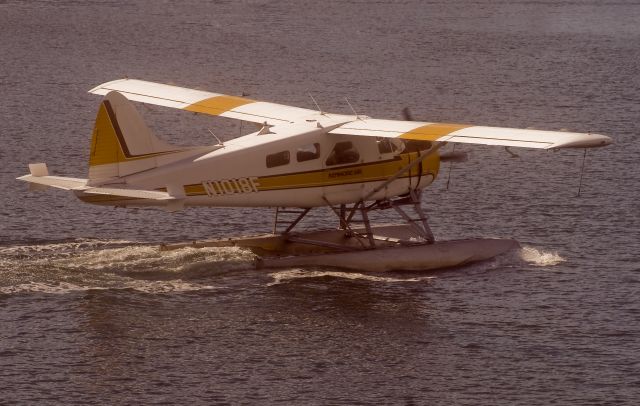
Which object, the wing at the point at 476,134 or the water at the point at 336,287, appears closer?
the water at the point at 336,287

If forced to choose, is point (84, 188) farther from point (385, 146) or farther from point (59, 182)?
point (385, 146)

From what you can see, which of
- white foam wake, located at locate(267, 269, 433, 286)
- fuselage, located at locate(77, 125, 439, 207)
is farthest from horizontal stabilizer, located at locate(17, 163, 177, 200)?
white foam wake, located at locate(267, 269, 433, 286)

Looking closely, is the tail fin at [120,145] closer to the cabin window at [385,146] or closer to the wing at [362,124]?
the wing at [362,124]

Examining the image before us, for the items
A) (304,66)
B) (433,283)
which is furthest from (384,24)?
(433,283)

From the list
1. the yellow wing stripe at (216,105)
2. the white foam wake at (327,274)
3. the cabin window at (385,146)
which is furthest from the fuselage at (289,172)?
the yellow wing stripe at (216,105)

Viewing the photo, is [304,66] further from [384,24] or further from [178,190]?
[178,190]

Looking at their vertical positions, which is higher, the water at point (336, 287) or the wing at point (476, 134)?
the wing at point (476, 134)

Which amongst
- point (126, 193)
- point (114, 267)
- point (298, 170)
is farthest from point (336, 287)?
point (126, 193)

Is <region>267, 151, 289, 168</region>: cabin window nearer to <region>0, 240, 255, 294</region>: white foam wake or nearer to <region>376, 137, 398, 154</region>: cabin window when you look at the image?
<region>0, 240, 255, 294</region>: white foam wake
